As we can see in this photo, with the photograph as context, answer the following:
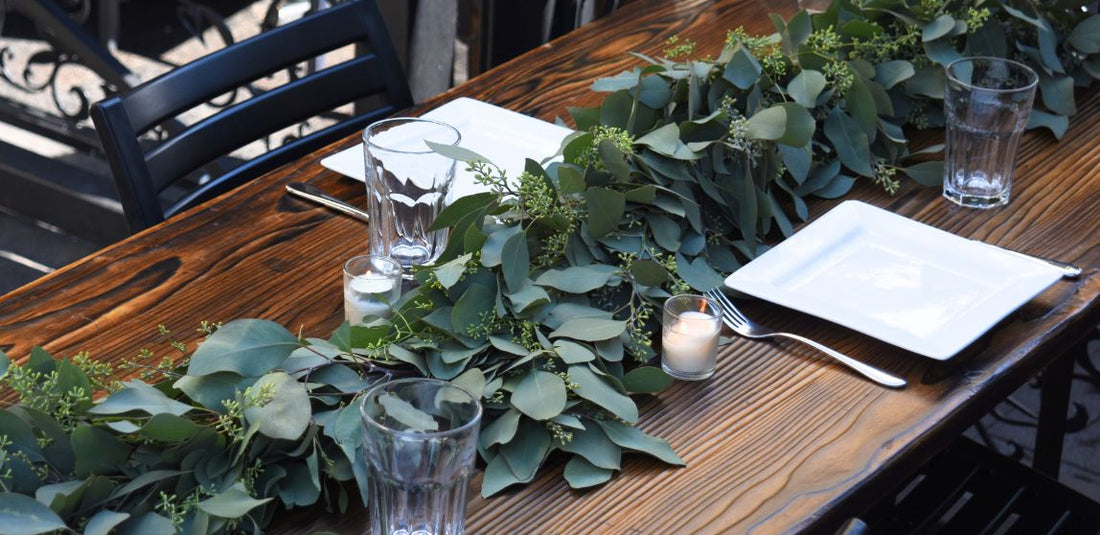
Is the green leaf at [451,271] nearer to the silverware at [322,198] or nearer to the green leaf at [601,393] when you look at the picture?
the green leaf at [601,393]

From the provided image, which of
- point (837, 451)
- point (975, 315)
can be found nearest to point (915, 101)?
point (975, 315)

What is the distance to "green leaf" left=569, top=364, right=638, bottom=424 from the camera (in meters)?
0.97

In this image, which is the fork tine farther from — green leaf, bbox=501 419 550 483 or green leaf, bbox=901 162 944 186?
green leaf, bbox=901 162 944 186

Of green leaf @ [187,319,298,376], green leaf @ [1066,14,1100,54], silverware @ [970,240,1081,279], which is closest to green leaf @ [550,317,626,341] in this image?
green leaf @ [187,319,298,376]

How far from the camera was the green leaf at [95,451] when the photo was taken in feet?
2.67

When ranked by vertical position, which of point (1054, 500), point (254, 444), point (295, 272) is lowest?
point (1054, 500)

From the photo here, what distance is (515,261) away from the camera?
1066 millimetres

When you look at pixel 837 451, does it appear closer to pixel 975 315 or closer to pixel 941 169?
pixel 975 315

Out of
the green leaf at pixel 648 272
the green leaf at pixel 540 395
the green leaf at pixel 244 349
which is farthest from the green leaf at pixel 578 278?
the green leaf at pixel 244 349

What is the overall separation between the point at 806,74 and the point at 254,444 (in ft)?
2.72

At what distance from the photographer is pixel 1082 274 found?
4.21 feet

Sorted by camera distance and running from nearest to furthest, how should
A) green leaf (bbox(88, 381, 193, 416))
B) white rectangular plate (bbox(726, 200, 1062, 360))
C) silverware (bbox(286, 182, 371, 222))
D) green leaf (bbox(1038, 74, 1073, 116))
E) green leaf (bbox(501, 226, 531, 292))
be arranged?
green leaf (bbox(88, 381, 193, 416)) < green leaf (bbox(501, 226, 531, 292)) < white rectangular plate (bbox(726, 200, 1062, 360)) < silverware (bbox(286, 182, 371, 222)) < green leaf (bbox(1038, 74, 1073, 116))

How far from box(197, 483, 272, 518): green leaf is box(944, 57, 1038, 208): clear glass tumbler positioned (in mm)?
958

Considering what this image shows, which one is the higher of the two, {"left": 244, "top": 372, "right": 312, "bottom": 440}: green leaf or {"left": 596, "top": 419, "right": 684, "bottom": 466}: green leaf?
{"left": 244, "top": 372, "right": 312, "bottom": 440}: green leaf
